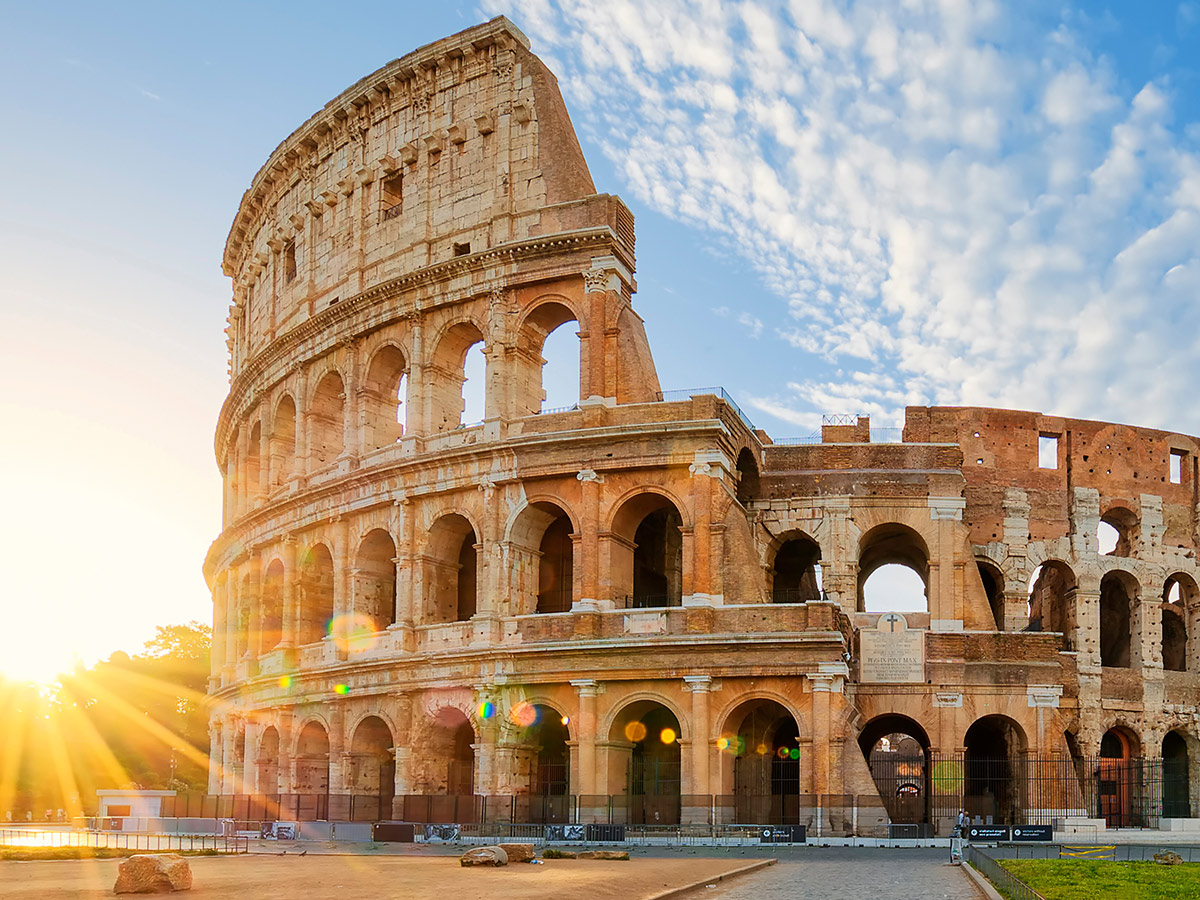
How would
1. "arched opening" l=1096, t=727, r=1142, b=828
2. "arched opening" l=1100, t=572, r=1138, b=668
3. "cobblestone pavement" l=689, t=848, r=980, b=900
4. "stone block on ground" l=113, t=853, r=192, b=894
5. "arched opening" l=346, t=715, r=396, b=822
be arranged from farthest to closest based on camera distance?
"arched opening" l=1100, t=572, r=1138, b=668 → "arched opening" l=1096, t=727, r=1142, b=828 → "arched opening" l=346, t=715, r=396, b=822 → "cobblestone pavement" l=689, t=848, r=980, b=900 → "stone block on ground" l=113, t=853, r=192, b=894

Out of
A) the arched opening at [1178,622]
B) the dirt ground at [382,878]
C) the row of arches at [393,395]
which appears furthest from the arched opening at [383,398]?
the arched opening at [1178,622]

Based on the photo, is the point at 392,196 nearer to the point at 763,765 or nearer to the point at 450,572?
the point at 450,572

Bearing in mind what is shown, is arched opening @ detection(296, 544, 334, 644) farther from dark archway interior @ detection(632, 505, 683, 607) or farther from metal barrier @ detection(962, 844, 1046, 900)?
metal barrier @ detection(962, 844, 1046, 900)

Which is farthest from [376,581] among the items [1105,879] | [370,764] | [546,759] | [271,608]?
[1105,879]

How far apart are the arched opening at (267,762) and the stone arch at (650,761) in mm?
10954

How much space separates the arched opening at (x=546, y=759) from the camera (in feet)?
95.0

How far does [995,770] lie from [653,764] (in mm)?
10760

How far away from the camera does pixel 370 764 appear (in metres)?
32.0

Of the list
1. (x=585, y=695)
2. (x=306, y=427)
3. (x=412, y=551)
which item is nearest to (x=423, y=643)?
(x=412, y=551)

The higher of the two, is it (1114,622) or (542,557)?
(542,557)

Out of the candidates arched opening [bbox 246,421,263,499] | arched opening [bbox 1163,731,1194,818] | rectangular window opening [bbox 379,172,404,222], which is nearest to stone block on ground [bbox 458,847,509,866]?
rectangular window opening [bbox 379,172,404,222]

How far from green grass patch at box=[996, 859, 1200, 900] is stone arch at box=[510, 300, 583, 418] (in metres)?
15.1

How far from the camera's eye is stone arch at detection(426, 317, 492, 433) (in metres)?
32.4

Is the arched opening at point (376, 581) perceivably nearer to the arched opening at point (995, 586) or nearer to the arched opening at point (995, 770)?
the arched opening at point (995, 770)
